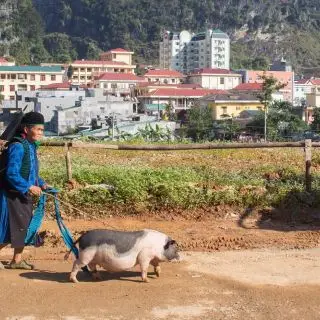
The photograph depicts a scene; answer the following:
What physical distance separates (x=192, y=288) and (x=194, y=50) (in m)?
113

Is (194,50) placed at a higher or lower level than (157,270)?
higher

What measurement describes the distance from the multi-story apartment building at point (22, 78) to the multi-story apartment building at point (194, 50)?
4046 cm

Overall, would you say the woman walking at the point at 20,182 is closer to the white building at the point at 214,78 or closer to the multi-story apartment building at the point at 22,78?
the multi-story apartment building at the point at 22,78

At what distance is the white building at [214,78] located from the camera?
89625mm

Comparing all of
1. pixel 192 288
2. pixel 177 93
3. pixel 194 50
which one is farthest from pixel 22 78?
pixel 192 288

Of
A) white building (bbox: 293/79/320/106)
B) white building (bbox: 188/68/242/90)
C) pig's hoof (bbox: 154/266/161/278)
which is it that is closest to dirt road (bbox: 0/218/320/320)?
pig's hoof (bbox: 154/266/161/278)

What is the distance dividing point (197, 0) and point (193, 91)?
86020 mm

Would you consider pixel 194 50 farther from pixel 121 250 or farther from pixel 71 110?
pixel 121 250

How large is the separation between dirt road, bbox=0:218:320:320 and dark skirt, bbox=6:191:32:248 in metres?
0.35

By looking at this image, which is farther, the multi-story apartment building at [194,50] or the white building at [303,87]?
the multi-story apartment building at [194,50]

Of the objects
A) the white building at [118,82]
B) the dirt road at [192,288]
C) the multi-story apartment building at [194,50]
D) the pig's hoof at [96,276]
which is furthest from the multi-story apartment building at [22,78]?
the pig's hoof at [96,276]

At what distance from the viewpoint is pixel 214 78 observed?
90312 millimetres

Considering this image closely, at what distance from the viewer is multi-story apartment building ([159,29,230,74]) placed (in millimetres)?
111500

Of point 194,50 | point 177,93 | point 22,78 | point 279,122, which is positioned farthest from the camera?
point 194,50
